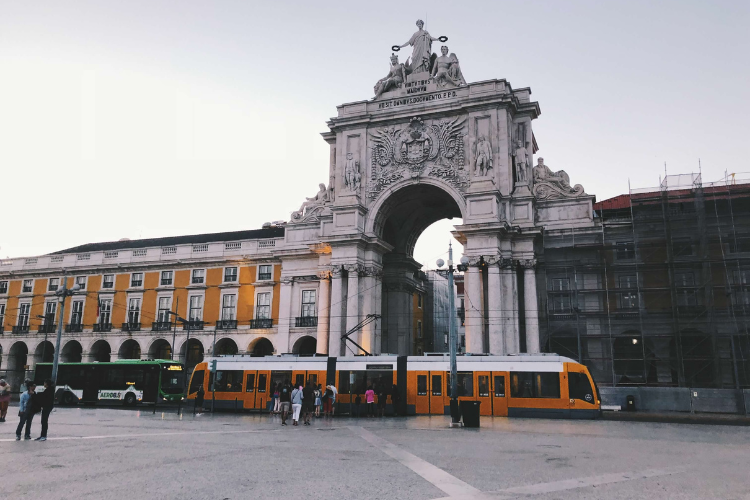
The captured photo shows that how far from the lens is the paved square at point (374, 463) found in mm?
10164

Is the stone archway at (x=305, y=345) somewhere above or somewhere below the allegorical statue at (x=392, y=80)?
below

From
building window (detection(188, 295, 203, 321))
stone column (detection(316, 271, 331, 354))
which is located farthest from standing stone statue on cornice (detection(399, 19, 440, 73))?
building window (detection(188, 295, 203, 321))

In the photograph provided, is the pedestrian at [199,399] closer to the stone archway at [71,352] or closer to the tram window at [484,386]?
the tram window at [484,386]

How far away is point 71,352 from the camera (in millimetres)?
56469

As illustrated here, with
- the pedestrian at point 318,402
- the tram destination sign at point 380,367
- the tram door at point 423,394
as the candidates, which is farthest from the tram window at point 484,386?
the pedestrian at point 318,402

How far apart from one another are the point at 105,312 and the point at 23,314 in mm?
9683

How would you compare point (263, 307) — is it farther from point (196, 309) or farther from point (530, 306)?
point (530, 306)

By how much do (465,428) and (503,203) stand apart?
21.8 metres

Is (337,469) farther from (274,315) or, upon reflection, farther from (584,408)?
(274,315)

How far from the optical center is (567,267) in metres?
38.8

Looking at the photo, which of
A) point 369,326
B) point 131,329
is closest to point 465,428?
point 369,326

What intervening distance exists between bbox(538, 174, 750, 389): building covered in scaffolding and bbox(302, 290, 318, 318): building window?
1686 cm

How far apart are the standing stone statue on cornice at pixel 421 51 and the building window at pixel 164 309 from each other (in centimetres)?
2775

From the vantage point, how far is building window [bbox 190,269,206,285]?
5212cm
